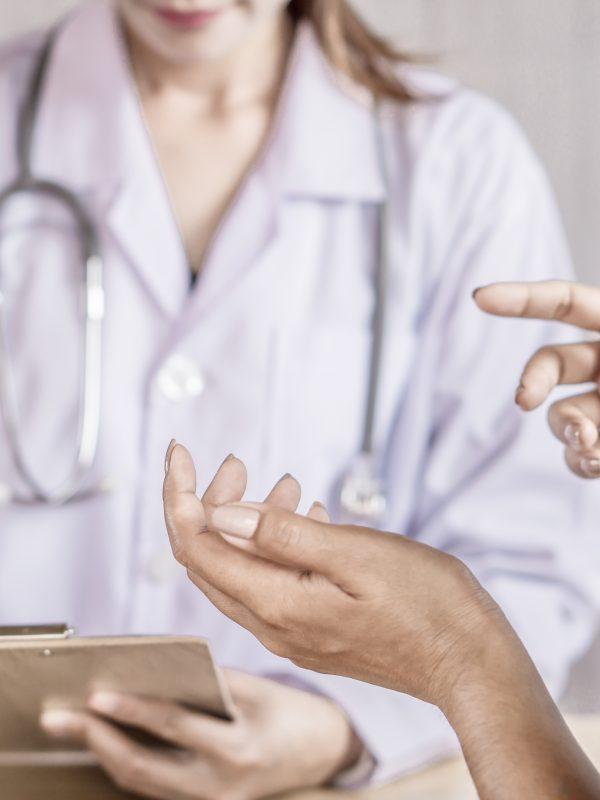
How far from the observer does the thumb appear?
302 millimetres

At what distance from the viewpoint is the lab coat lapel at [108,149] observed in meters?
0.67

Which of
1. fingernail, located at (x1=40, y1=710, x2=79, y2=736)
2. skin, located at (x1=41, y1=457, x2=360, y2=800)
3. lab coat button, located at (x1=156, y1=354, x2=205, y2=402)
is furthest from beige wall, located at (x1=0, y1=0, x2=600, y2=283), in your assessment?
fingernail, located at (x1=40, y1=710, x2=79, y2=736)

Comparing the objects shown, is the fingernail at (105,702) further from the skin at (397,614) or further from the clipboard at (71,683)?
the skin at (397,614)

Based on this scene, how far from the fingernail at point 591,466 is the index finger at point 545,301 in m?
0.05

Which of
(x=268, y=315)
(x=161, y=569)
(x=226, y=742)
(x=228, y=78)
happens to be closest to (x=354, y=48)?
(x=228, y=78)

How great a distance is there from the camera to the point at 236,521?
0.99ft

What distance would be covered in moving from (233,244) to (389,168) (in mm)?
128

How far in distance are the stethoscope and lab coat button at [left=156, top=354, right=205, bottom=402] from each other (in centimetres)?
5

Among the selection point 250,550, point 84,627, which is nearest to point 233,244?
point 84,627

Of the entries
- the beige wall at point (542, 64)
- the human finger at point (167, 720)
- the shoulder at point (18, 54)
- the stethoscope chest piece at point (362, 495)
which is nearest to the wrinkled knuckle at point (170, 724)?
the human finger at point (167, 720)

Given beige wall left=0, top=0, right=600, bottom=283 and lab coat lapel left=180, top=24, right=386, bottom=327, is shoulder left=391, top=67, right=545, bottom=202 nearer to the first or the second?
lab coat lapel left=180, top=24, right=386, bottom=327

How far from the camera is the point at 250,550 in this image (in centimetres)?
32

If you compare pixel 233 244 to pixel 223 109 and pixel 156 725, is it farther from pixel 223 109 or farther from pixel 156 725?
pixel 156 725

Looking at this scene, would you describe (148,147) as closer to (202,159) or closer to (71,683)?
(202,159)
